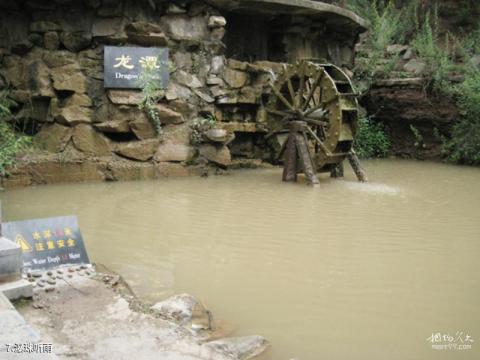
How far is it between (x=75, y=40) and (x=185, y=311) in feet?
22.2

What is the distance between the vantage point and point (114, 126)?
8609 millimetres

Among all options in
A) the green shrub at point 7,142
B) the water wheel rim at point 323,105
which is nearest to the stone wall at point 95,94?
the green shrub at point 7,142

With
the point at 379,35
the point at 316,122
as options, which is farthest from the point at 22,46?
the point at 379,35

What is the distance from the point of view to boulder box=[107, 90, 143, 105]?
8.66 metres

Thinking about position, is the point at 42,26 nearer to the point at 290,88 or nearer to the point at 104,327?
the point at 290,88

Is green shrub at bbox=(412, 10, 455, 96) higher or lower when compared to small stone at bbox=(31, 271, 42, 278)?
higher

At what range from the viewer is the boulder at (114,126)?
8578 millimetres

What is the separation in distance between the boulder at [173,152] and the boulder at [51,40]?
2370 mm

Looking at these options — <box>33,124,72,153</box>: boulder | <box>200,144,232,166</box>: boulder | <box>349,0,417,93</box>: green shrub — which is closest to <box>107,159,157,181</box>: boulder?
<box>33,124,72,153</box>: boulder

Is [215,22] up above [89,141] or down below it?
above

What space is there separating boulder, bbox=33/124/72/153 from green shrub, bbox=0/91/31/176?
22 cm

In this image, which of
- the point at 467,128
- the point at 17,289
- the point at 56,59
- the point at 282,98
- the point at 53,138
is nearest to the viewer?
the point at 17,289

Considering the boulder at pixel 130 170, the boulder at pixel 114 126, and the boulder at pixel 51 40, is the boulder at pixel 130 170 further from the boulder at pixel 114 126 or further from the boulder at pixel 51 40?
the boulder at pixel 51 40

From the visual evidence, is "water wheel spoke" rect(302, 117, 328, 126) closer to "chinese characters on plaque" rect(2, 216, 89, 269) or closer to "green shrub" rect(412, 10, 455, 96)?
"green shrub" rect(412, 10, 455, 96)
